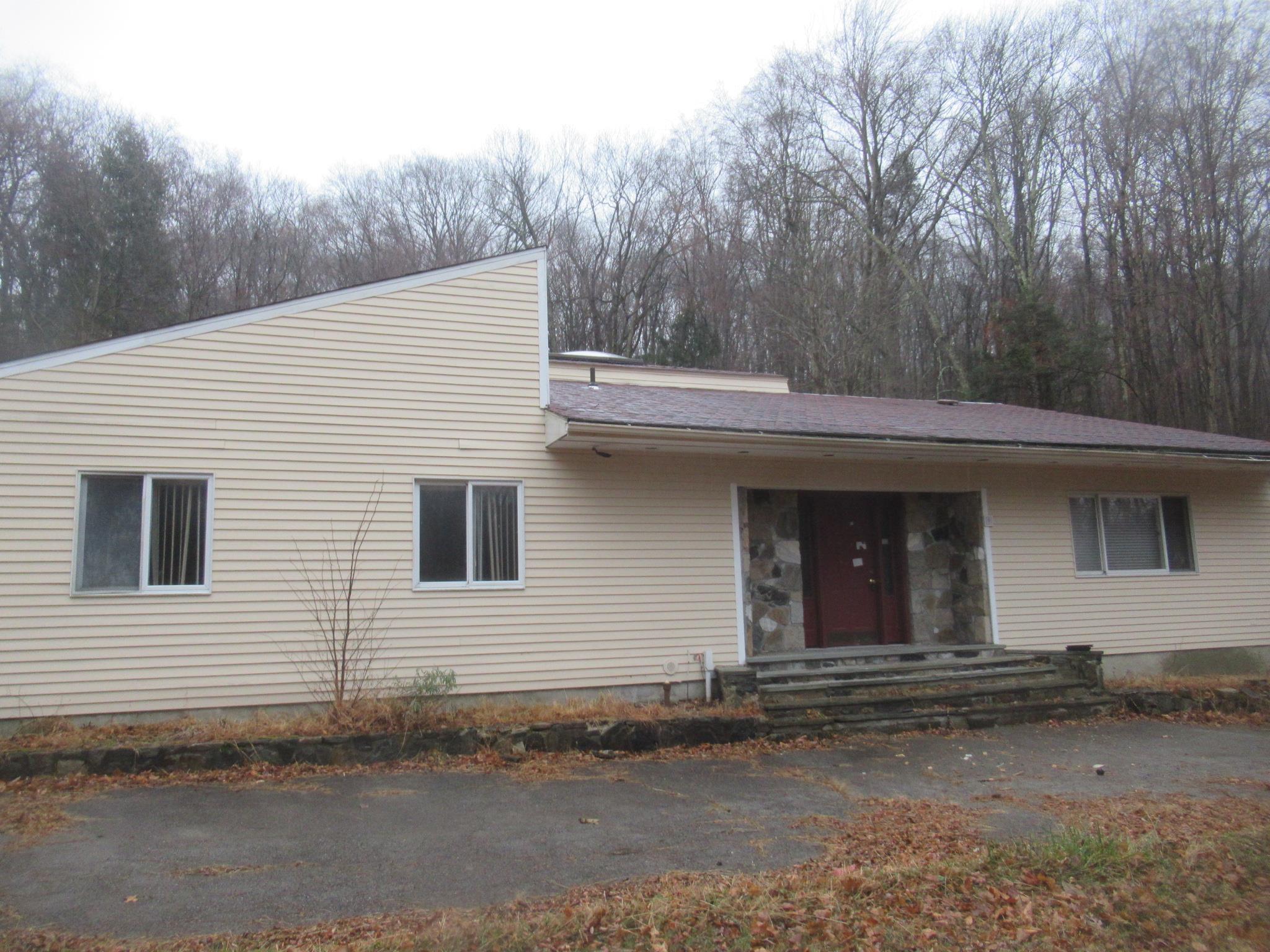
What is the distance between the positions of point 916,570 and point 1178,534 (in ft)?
13.7

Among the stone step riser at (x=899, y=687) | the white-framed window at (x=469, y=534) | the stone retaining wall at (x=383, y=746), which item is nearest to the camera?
the stone retaining wall at (x=383, y=746)


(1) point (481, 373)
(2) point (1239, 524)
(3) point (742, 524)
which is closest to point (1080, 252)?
(2) point (1239, 524)

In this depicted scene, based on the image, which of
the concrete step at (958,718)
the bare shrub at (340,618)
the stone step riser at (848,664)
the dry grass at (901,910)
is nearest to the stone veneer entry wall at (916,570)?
the stone step riser at (848,664)

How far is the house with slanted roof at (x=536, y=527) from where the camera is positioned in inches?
326

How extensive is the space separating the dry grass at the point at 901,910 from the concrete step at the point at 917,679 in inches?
153

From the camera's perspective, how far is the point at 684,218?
30.6 meters

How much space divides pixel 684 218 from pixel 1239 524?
20878 millimetres

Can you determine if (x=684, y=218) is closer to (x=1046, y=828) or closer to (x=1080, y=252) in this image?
(x=1080, y=252)

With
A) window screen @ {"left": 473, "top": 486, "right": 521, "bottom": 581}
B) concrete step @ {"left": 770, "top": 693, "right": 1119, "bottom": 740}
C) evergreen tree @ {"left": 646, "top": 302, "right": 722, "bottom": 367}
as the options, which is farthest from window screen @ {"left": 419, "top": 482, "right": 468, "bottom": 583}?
evergreen tree @ {"left": 646, "top": 302, "right": 722, "bottom": 367}

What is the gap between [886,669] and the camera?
33.7 feet

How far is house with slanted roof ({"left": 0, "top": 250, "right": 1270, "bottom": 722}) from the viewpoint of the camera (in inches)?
326

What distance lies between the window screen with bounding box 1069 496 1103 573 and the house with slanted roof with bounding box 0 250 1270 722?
0.04m

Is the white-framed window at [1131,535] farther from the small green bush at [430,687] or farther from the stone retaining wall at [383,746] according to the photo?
the small green bush at [430,687]

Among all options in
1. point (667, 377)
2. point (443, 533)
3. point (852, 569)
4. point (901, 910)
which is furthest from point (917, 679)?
point (667, 377)
